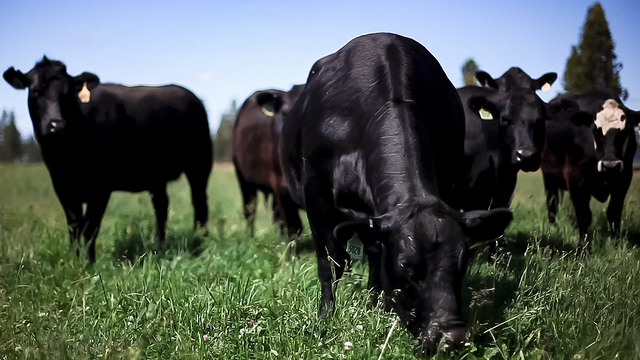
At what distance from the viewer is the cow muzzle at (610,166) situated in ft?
19.8

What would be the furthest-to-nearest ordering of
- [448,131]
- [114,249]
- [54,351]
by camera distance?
[114,249]
[448,131]
[54,351]

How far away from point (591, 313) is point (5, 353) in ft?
12.0

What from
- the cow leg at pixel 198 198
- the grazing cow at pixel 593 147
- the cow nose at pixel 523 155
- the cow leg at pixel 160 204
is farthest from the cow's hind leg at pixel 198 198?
the grazing cow at pixel 593 147

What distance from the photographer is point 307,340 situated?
3338mm

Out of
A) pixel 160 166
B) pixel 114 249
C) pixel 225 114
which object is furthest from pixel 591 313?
pixel 225 114

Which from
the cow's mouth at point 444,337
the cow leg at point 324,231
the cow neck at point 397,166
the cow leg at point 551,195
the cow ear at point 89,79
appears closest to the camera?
the cow's mouth at point 444,337

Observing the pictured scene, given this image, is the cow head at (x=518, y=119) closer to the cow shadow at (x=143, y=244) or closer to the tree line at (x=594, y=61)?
the tree line at (x=594, y=61)

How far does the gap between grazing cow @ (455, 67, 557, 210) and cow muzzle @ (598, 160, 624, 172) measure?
0.74 m

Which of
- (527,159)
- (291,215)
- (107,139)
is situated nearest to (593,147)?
(527,159)

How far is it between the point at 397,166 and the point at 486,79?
371 centimetres

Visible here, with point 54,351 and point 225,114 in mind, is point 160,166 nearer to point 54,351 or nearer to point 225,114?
point 54,351

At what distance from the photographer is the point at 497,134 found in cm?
619

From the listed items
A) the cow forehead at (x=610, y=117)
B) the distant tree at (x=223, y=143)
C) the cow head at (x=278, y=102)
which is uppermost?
the cow head at (x=278, y=102)

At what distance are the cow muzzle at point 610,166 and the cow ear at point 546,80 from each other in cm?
108
